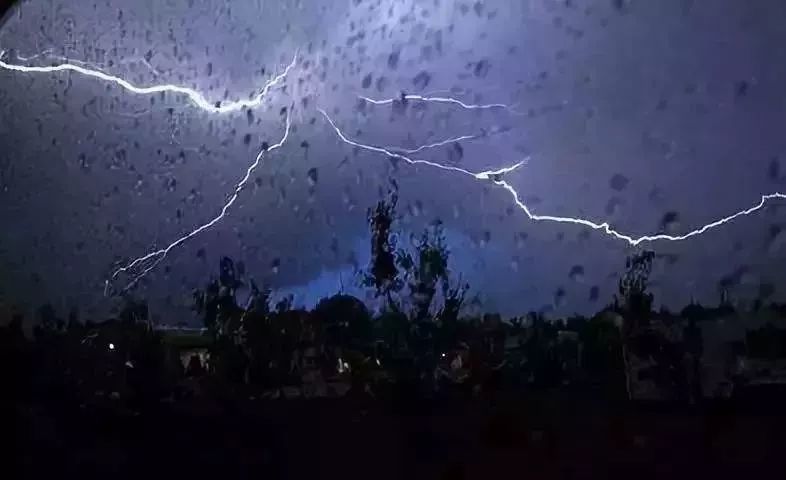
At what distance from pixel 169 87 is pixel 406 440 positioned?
108 centimetres

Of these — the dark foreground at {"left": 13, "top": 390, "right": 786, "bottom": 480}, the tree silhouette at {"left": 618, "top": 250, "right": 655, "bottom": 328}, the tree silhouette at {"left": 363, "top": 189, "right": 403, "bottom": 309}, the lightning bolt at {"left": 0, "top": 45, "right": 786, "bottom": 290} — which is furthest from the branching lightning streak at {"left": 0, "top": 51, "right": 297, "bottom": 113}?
the tree silhouette at {"left": 618, "top": 250, "right": 655, "bottom": 328}

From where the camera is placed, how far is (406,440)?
80.3 inches

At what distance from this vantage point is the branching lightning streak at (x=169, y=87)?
2260 mm

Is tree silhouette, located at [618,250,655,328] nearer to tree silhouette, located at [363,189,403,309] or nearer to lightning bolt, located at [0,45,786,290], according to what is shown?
lightning bolt, located at [0,45,786,290]

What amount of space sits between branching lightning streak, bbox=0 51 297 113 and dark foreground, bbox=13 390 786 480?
73 centimetres

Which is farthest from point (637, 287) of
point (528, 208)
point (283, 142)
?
point (283, 142)

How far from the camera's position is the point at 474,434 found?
1.99 meters

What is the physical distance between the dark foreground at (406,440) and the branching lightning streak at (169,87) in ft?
2.41

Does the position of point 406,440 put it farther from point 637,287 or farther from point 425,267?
point 637,287

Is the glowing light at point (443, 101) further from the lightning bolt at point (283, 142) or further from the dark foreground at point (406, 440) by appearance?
the dark foreground at point (406, 440)

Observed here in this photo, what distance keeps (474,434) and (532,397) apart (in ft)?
0.51

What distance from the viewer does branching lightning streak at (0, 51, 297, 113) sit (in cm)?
226

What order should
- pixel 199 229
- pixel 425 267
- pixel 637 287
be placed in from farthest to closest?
pixel 199 229, pixel 425 267, pixel 637 287

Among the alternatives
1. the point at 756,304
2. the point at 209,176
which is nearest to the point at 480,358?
the point at 756,304
